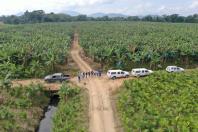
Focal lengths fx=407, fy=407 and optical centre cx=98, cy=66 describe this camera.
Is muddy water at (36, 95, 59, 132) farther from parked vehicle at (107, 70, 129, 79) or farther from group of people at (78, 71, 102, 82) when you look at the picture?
parked vehicle at (107, 70, 129, 79)

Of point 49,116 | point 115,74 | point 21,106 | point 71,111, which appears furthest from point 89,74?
point 71,111

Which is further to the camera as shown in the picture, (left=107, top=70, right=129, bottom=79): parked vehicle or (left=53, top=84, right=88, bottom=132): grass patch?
(left=107, top=70, right=129, bottom=79): parked vehicle

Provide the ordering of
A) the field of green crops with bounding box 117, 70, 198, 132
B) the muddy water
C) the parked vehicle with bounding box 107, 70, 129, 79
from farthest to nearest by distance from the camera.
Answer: the parked vehicle with bounding box 107, 70, 129, 79, the muddy water, the field of green crops with bounding box 117, 70, 198, 132

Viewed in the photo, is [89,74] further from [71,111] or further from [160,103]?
[160,103]

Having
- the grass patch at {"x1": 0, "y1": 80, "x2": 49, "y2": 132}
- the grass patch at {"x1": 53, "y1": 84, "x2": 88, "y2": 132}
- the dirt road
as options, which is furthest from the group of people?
the grass patch at {"x1": 0, "y1": 80, "x2": 49, "y2": 132}

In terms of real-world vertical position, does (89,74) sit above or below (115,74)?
below

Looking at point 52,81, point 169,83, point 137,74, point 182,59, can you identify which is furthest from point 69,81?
point 182,59

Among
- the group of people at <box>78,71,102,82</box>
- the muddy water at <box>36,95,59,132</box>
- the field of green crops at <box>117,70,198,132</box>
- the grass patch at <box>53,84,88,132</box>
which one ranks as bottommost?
the muddy water at <box>36,95,59,132</box>
